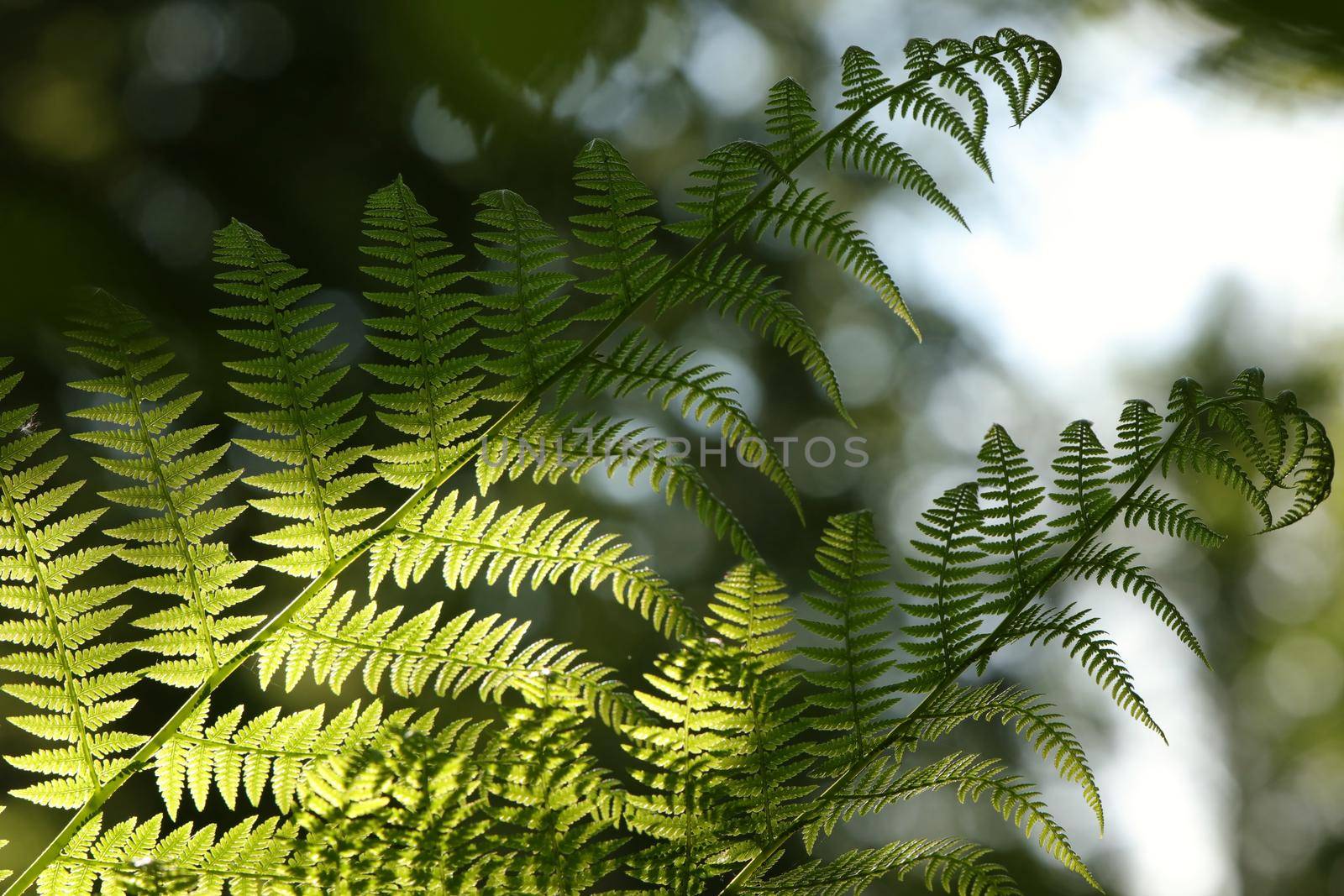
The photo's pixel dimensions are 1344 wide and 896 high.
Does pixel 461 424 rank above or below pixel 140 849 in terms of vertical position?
above

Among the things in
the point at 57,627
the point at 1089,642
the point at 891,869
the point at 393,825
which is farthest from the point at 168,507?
the point at 1089,642

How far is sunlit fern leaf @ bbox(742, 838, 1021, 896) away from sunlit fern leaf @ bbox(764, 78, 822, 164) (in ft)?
2.02

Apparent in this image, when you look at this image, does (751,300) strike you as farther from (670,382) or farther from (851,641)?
(851,641)

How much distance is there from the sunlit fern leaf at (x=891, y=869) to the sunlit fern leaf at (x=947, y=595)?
133 millimetres

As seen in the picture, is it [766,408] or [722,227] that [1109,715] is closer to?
[766,408]

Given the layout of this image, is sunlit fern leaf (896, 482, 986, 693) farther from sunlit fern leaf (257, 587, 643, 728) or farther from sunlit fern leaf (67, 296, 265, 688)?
sunlit fern leaf (67, 296, 265, 688)

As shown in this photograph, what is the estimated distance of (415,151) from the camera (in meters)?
2.08

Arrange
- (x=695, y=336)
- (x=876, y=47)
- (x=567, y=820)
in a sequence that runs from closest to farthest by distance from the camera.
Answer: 1. (x=567, y=820)
2. (x=695, y=336)
3. (x=876, y=47)

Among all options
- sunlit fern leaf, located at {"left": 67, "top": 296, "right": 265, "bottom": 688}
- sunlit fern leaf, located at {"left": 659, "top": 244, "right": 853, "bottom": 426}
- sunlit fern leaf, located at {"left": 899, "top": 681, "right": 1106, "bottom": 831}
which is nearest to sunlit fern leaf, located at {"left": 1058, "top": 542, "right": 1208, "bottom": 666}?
sunlit fern leaf, located at {"left": 899, "top": 681, "right": 1106, "bottom": 831}

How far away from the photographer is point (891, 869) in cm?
71

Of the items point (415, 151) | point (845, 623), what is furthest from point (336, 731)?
point (415, 151)

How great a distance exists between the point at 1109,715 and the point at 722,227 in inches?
92.4

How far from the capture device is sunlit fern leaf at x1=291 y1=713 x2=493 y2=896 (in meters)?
0.59

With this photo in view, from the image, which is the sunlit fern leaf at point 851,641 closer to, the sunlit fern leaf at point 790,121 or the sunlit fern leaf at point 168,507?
the sunlit fern leaf at point 790,121
